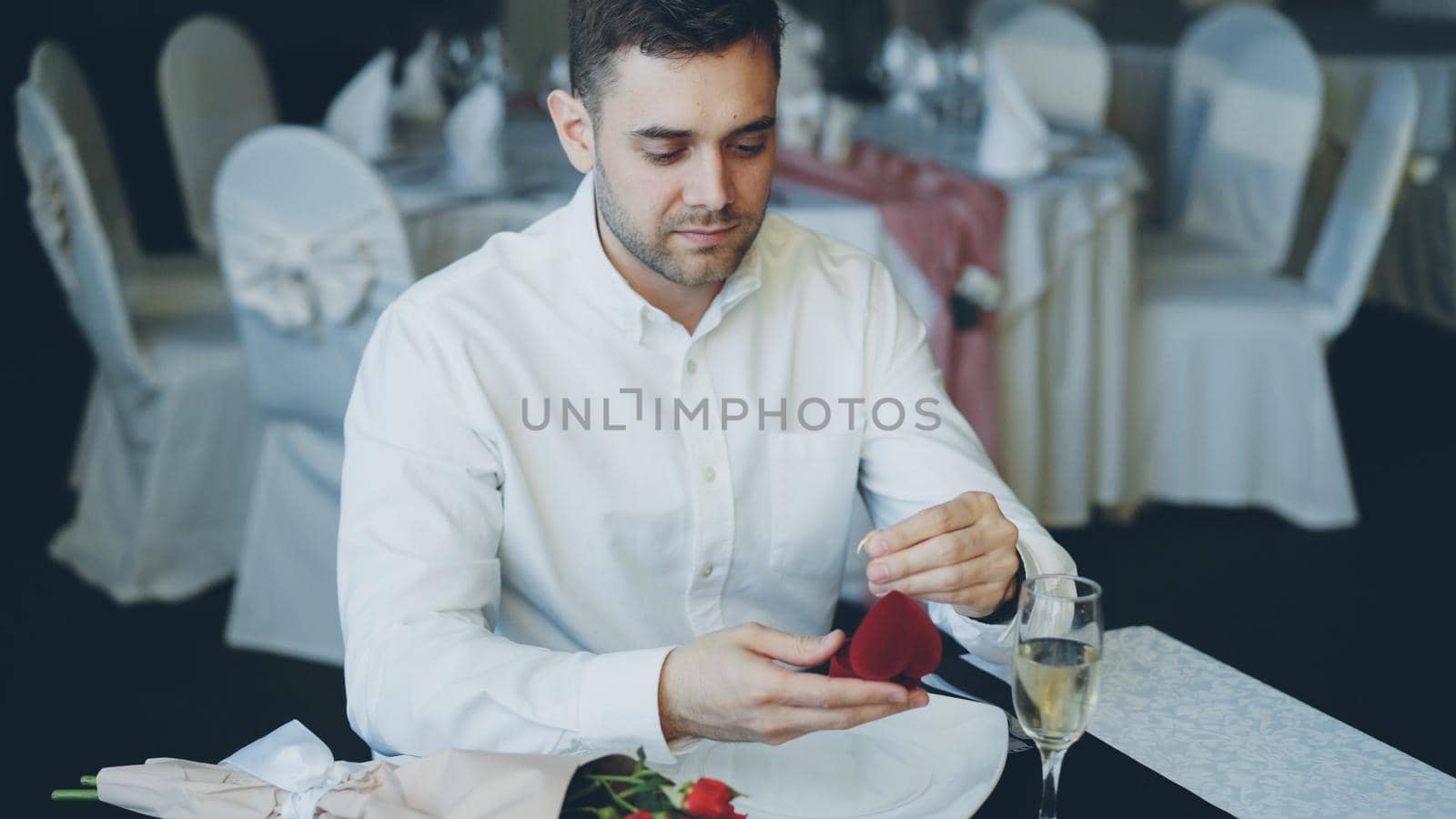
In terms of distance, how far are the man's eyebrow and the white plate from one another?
22.2 inches

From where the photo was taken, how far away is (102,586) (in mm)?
3309

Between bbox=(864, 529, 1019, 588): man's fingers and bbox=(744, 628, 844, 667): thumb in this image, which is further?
bbox=(864, 529, 1019, 588): man's fingers

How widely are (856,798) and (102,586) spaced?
2734 mm

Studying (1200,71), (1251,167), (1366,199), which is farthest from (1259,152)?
(1200,71)

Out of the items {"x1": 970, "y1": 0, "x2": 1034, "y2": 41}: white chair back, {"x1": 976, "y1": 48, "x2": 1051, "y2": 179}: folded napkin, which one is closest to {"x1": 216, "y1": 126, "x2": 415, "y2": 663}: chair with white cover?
{"x1": 976, "y1": 48, "x2": 1051, "y2": 179}: folded napkin

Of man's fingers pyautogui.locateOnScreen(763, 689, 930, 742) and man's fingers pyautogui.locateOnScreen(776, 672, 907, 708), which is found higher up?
man's fingers pyautogui.locateOnScreen(776, 672, 907, 708)

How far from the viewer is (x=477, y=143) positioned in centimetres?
322

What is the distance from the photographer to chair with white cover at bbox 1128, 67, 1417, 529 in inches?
137

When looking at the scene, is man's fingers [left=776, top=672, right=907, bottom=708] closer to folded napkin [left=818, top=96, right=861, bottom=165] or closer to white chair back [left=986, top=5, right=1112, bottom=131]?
folded napkin [left=818, top=96, right=861, bottom=165]

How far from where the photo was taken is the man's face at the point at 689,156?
134 centimetres

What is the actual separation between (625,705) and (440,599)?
258mm

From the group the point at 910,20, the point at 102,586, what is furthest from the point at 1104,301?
the point at 910,20

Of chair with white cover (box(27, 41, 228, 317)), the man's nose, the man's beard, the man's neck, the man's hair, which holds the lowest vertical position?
chair with white cover (box(27, 41, 228, 317))

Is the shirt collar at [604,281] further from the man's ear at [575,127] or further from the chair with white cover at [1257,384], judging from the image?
the chair with white cover at [1257,384]
